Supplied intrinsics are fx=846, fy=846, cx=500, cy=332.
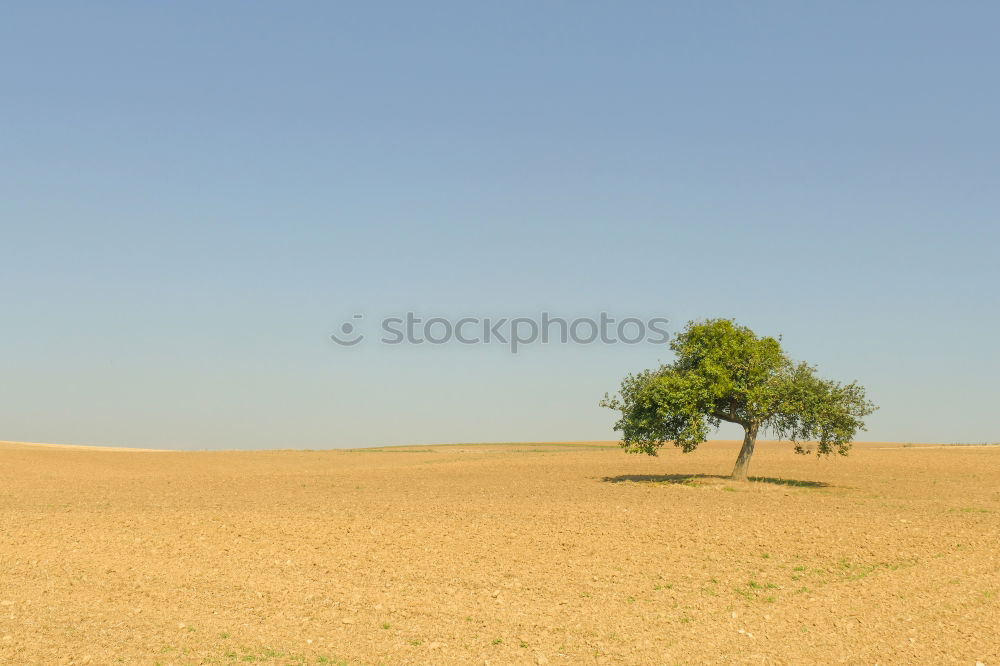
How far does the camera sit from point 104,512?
104 feet

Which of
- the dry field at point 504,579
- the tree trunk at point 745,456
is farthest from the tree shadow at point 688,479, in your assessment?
the dry field at point 504,579

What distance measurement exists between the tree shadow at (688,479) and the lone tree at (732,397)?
2229 mm

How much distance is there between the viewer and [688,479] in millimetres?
45219

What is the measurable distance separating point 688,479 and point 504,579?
26644 mm

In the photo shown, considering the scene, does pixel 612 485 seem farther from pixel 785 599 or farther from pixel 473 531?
pixel 785 599

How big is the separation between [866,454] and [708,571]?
59.0 metres

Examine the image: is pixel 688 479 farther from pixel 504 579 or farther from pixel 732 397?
pixel 504 579

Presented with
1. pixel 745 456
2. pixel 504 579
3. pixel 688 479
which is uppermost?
pixel 745 456

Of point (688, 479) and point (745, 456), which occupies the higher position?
point (745, 456)

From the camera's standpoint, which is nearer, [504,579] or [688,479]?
[504,579]

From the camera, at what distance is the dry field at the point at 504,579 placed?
1571 centimetres

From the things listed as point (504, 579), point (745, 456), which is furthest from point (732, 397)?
point (504, 579)

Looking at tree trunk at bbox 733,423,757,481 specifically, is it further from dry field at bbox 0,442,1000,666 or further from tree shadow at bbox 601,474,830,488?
dry field at bbox 0,442,1000,666

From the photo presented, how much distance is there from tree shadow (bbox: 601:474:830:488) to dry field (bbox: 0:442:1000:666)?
615cm
